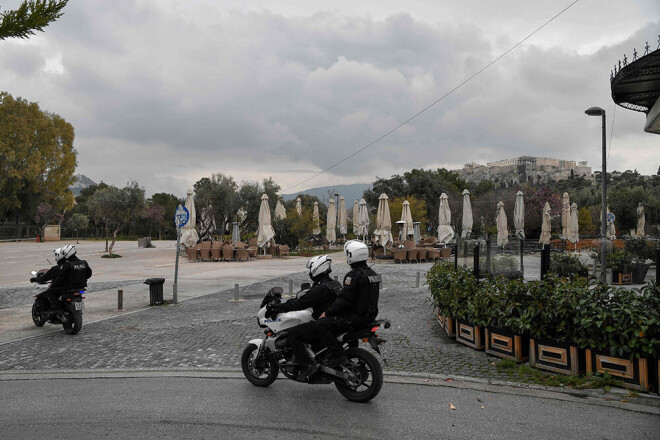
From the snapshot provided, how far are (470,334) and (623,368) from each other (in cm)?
212

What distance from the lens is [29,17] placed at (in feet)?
10.4

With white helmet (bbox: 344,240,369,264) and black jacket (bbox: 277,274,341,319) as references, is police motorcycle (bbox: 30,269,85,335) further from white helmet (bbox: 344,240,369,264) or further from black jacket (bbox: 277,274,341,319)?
white helmet (bbox: 344,240,369,264)

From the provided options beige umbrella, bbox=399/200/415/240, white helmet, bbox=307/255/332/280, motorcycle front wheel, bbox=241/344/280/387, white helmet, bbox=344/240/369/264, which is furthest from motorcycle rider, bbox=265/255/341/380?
beige umbrella, bbox=399/200/415/240

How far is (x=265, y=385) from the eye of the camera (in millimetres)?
5184

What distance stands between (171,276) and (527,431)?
16.0 m

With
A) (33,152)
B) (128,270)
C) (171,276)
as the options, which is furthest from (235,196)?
(33,152)

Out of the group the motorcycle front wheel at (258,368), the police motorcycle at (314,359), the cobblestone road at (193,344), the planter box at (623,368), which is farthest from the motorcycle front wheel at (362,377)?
the planter box at (623,368)

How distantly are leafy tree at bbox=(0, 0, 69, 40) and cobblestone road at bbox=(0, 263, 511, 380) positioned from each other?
14.4ft

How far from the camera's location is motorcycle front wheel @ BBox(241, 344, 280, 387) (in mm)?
5141

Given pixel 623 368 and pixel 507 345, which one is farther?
pixel 507 345

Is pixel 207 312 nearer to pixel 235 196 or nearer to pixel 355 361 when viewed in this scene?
pixel 355 361

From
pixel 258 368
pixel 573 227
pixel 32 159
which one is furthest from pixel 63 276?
pixel 32 159

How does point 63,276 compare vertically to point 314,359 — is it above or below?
above

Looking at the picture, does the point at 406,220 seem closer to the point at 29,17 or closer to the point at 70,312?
the point at 70,312
